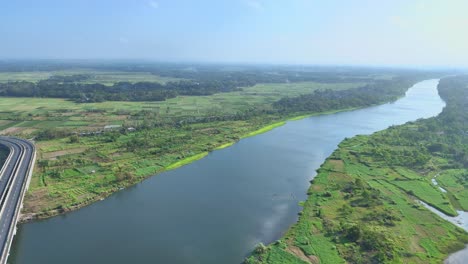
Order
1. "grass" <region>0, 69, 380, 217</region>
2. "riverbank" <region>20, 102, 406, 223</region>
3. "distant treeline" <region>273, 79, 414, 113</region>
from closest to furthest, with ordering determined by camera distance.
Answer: "riverbank" <region>20, 102, 406, 223</region> < "grass" <region>0, 69, 380, 217</region> < "distant treeline" <region>273, 79, 414, 113</region>

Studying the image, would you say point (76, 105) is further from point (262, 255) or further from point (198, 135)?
point (262, 255)

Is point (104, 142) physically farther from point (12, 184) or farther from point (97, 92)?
point (97, 92)

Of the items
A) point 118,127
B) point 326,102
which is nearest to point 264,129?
point 118,127

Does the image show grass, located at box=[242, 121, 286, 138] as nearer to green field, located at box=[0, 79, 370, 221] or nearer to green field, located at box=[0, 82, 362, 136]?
green field, located at box=[0, 79, 370, 221]

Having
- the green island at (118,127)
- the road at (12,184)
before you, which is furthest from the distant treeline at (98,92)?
the road at (12,184)

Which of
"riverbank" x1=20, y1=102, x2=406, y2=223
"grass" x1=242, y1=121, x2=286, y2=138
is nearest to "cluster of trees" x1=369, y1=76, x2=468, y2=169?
"grass" x1=242, y1=121, x2=286, y2=138

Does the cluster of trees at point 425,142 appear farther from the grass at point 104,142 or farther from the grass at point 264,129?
the grass at point 104,142
